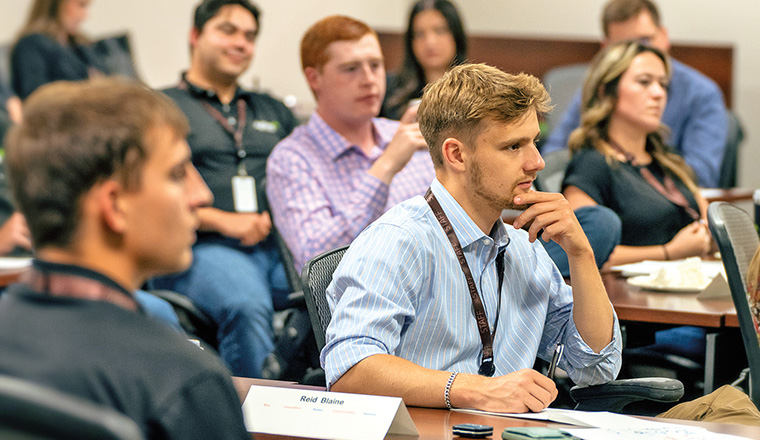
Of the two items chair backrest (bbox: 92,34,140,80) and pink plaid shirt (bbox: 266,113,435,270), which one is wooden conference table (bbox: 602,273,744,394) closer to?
pink plaid shirt (bbox: 266,113,435,270)

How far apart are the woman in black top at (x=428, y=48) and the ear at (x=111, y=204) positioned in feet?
9.97

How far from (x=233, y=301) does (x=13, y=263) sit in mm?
714

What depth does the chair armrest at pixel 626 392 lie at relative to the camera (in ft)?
5.54

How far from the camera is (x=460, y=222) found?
1.68 metres

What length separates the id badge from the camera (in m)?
3.31

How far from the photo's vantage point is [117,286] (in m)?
0.85

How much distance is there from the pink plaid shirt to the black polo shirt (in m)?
0.40

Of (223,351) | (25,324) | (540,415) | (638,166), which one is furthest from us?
(638,166)

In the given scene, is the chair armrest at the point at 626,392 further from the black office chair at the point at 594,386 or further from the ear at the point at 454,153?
the ear at the point at 454,153

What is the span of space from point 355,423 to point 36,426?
0.69 metres

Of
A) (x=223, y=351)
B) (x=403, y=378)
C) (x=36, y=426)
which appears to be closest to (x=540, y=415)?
(x=403, y=378)

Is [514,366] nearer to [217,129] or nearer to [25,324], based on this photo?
[25,324]

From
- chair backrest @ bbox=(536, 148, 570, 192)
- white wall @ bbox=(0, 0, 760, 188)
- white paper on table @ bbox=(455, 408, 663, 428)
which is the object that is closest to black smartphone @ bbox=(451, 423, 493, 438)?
white paper on table @ bbox=(455, 408, 663, 428)

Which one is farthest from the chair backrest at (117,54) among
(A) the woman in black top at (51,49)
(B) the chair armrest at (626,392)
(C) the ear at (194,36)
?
(B) the chair armrest at (626,392)
